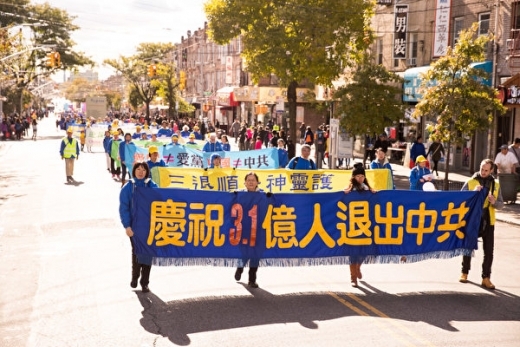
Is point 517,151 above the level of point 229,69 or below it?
below

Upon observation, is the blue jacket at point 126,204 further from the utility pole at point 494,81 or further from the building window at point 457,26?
the building window at point 457,26

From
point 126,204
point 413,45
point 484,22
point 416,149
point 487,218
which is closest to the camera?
point 126,204

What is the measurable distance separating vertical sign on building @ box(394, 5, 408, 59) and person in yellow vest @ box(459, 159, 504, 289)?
23689 mm

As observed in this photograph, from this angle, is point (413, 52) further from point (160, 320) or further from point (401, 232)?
point (160, 320)

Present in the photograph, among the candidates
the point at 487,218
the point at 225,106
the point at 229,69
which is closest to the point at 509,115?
the point at 487,218

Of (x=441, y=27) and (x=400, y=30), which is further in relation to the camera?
(x=400, y=30)

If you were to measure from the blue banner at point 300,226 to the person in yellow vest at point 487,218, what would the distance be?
13 centimetres

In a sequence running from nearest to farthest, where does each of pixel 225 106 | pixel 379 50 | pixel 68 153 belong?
pixel 68 153 → pixel 379 50 → pixel 225 106

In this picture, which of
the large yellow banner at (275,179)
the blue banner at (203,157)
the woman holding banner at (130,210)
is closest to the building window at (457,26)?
the blue banner at (203,157)

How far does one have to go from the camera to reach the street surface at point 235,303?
7.97 m

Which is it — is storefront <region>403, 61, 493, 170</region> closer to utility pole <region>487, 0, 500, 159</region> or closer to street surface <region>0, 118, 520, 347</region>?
utility pole <region>487, 0, 500, 159</region>

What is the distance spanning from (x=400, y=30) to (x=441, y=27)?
3.41 meters

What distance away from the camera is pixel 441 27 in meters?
30.3

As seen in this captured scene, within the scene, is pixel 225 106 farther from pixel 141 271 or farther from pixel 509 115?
pixel 141 271
